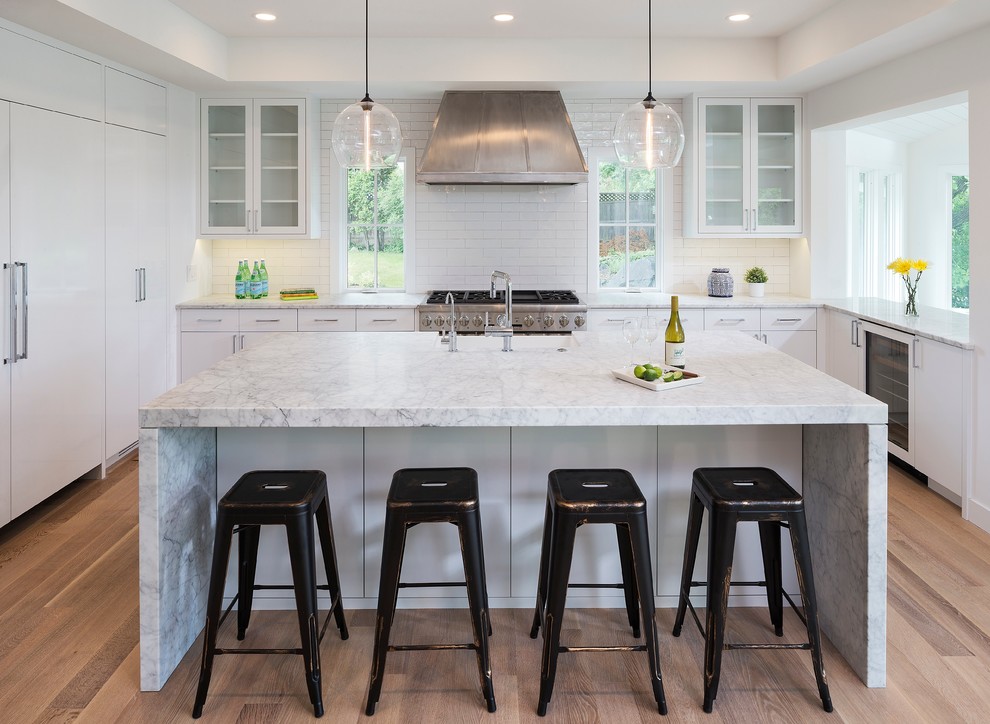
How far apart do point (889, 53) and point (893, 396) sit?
1.94m

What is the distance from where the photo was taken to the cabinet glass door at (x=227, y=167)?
5738mm

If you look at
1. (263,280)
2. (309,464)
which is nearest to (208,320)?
(263,280)

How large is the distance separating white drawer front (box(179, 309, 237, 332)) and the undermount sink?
2.31m

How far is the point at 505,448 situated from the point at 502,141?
313 cm

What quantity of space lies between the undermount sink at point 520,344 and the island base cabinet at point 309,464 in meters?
0.81

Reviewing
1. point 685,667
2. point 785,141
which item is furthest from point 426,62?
point 685,667

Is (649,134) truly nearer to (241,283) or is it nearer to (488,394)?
(488,394)

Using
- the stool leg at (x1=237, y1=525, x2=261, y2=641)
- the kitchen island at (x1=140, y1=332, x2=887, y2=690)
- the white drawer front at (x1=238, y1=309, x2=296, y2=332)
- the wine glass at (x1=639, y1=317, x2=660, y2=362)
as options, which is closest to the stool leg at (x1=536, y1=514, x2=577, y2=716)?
the kitchen island at (x1=140, y1=332, x2=887, y2=690)

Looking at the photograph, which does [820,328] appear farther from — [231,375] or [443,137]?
[231,375]

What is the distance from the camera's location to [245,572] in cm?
283

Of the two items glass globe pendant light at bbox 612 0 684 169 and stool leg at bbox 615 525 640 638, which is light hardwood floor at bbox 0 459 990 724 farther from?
glass globe pendant light at bbox 612 0 684 169

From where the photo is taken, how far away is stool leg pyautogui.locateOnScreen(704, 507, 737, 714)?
2.36 m

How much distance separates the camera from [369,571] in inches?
116

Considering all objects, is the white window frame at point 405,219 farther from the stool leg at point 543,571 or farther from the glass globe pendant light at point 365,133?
the stool leg at point 543,571
